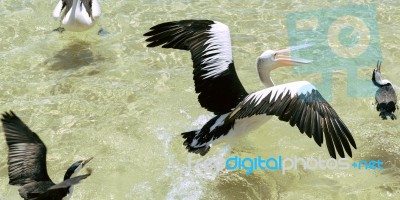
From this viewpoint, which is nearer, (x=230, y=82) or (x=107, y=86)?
(x=230, y=82)

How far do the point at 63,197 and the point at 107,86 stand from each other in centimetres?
201

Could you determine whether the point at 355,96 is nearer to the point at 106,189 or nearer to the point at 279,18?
the point at 279,18

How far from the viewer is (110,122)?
4926 millimetres

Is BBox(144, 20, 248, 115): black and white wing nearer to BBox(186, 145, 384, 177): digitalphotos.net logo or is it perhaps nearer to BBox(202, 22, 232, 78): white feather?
BBox(202, 22, 232, 78): white feather

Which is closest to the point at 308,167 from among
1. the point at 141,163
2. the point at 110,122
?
the point at 141,163

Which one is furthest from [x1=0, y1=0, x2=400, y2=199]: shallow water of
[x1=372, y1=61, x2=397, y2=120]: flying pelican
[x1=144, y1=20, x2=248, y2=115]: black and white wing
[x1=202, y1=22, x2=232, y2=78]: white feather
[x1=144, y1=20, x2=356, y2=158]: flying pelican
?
[x1=202, y1=22, x2=232, y2=78]: white feather

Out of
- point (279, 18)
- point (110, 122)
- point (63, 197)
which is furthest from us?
point (279, 18)

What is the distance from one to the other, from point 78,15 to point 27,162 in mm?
2799

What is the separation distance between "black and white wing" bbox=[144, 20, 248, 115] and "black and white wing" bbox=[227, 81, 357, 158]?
20.4 inches

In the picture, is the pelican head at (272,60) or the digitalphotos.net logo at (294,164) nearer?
the digitalphotos.net logo at (294,164)

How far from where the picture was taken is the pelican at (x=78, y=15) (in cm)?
618

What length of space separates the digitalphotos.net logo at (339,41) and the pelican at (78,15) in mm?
2273

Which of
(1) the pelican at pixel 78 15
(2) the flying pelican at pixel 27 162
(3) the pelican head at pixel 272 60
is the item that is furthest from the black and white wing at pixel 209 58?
(1) the pelican at pixel 78 15

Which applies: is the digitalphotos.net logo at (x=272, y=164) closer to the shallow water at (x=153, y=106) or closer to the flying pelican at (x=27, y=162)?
the shallow water at (x=153, y=106)
